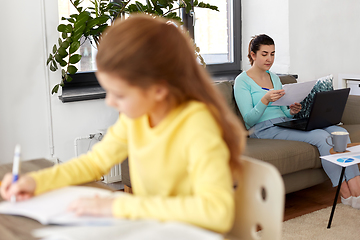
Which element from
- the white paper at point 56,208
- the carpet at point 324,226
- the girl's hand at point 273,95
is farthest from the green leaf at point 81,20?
the white paper at point 56,208

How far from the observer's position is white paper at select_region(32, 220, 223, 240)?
2.09 feet

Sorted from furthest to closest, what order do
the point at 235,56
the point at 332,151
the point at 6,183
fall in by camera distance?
the point at 235,56
the point at 332,151
the point at 6,183

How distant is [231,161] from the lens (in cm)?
85

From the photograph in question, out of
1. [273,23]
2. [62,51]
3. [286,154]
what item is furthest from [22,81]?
[273,23]

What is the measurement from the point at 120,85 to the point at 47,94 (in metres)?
1.98

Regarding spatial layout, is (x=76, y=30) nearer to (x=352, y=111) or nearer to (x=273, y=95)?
(x=273, y=95)

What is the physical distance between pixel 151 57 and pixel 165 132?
0.15 metres

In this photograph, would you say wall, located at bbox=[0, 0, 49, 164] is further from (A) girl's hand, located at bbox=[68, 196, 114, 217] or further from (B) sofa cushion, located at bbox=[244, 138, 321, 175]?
(A) girl's hand, located at bbox=[68, 196, 114, 217]

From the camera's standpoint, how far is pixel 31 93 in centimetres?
254

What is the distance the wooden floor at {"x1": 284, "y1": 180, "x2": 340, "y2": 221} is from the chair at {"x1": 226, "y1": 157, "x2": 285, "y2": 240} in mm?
1420

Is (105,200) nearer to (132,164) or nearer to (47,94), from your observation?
(132,164)

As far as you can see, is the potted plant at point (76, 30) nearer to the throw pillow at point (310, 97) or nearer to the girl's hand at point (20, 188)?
the throw pillow at point (310, 97)

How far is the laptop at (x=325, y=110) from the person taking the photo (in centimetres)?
231

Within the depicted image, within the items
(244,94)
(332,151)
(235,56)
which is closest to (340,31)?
(235,56)
